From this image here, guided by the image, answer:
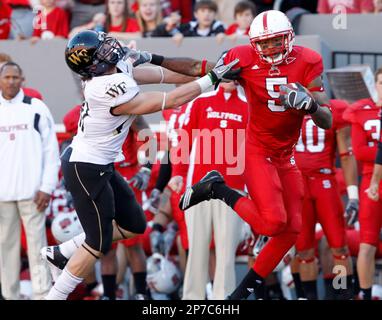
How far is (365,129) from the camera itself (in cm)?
961

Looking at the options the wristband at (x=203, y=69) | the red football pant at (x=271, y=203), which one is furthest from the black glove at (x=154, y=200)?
the wristband at (x=203, y=69)

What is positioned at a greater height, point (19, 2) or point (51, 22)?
point (19, 2)

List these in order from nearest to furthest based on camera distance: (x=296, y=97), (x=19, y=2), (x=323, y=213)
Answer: (x=296, y=97) → (x=323, y=213) → (x=19, y=2)

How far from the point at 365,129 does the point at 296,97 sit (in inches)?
86.0

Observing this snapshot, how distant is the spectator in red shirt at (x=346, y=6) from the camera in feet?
36.2

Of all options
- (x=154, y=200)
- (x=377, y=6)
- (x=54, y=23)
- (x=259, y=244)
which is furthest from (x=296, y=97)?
(x=54, y=23)

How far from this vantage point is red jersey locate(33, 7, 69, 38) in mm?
11445

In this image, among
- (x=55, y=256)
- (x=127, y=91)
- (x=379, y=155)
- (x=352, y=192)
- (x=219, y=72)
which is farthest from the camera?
(x=352, y=192)

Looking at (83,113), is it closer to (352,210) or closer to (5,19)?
(352,210)

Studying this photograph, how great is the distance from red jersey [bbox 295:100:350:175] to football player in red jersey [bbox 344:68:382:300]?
0.57 ft

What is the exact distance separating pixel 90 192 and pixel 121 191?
10.3 inches

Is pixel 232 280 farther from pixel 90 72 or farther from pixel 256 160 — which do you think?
pixel 90 72

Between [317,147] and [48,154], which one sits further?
[48,154]

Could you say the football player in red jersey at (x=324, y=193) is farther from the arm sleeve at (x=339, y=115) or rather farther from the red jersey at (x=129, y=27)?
the red jersey at (x=129, y=27)
